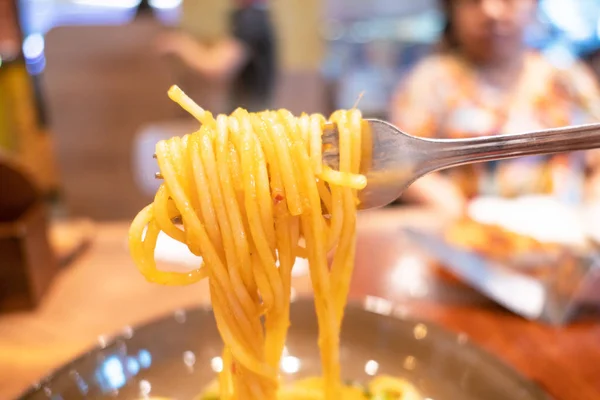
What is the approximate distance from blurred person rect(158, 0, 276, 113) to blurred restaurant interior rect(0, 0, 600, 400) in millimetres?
97

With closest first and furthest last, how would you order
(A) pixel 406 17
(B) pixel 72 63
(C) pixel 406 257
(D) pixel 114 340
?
(D) pixel 114 340 < (C) pixel 406 257 < (B) pixel 72 63 < (A) pixel 406 17

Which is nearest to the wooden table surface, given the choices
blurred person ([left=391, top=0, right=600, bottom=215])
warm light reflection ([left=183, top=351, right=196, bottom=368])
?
warm light reflection ([left=183, top=351, right=196, bottom=368])

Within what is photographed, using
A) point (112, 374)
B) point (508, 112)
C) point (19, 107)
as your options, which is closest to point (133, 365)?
point (112, 374)

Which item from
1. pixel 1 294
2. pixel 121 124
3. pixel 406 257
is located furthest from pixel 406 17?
pixel 1 294

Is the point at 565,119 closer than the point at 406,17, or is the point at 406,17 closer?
the point at 565,119

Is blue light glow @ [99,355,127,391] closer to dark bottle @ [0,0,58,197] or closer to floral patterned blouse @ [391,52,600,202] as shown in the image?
floral patterned blouse @ [391,52,600,202]

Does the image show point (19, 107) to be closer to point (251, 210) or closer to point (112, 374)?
point (112, 374)

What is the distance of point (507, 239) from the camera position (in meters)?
1.38

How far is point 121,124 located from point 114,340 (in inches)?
115

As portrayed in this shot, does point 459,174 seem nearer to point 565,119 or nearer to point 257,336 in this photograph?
point 565,119

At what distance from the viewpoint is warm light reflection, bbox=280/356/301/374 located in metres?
1.00

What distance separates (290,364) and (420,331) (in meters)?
0.26

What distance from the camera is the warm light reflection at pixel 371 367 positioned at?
987mm

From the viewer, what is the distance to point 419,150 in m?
0.72
